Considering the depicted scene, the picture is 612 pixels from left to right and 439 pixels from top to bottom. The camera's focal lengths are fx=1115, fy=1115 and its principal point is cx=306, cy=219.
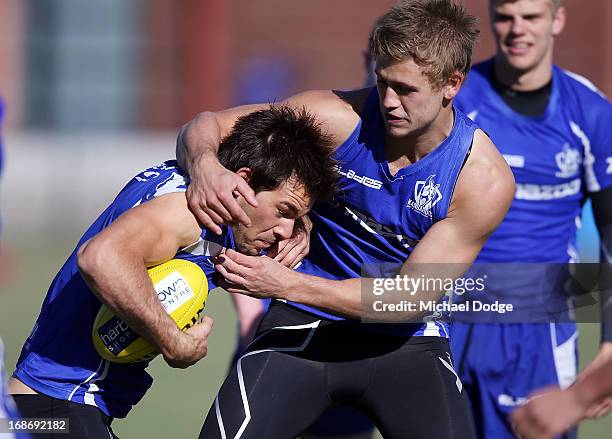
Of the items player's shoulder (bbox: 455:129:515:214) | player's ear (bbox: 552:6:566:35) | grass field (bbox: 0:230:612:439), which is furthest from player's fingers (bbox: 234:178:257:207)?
grass field (bbox: 0:230:612:439)

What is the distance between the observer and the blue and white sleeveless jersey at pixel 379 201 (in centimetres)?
461

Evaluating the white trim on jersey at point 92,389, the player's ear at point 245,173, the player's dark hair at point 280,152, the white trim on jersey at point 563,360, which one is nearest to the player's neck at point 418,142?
the player's dark hair at point 280,152

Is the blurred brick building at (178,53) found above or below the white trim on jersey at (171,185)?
below

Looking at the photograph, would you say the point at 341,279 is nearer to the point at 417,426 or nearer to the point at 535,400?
the point at 417,426

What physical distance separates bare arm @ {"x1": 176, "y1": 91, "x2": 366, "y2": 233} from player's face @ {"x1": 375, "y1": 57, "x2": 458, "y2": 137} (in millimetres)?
276

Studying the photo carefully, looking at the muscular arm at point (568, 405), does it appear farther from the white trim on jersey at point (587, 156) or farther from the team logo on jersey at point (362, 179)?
the white trim on jersey at point (587, 156)

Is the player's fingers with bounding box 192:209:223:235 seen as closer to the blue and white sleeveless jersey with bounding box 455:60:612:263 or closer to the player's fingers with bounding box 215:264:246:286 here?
the player's fingers with bounding box 215:264:246:286

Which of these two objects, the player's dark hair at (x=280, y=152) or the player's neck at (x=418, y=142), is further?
the player's neck at (x=418, y=142)

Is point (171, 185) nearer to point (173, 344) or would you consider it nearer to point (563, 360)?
point (173, 344)

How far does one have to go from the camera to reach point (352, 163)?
4.73 metres

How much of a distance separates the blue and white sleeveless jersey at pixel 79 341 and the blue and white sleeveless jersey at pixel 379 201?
0.70 m

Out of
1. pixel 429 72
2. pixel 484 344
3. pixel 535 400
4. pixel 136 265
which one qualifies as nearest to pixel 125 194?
pixel 136 265

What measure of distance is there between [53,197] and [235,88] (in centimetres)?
340

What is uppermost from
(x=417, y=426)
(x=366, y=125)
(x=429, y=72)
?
(x=429, y=72)
